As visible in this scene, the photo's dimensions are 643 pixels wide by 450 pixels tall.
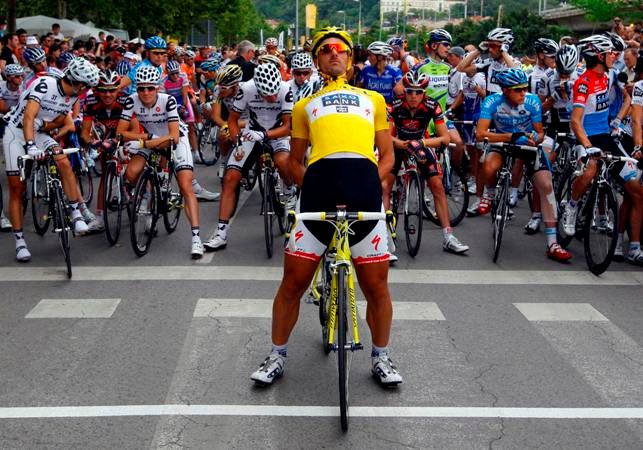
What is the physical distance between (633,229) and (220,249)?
4338mm

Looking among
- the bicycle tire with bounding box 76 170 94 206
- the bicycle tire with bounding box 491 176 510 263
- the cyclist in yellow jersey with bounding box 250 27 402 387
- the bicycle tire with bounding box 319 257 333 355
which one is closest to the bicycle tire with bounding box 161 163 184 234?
the bicycle tire with bounding box 76 170 94 206

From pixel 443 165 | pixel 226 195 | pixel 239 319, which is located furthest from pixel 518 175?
pixel 239 319

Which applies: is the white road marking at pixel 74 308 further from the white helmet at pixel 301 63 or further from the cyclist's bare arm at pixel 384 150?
the white helmet at pixel 301 63

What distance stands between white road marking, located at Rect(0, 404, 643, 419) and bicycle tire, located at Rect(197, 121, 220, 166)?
39.6 ft

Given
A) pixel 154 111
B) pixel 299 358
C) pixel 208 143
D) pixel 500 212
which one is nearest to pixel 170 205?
pixel 154 111

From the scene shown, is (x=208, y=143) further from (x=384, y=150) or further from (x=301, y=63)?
(x=384, y=150)

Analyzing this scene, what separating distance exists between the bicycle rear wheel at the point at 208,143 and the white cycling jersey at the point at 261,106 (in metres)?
7.24

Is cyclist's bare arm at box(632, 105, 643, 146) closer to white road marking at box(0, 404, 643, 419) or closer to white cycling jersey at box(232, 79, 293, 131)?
white cycling jersey at box(232, 79, 293, 131)

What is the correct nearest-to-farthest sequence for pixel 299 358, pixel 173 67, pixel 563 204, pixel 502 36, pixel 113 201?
pixel 299 358 → pixel 563 204 → pixel 113 201 → pixel 502 36 → pixel 173 67

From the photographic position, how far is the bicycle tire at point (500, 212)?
9.82 m

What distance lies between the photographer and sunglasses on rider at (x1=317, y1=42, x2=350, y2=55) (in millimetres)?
5684

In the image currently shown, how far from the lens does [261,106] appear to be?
10.3 m

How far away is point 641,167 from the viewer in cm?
973

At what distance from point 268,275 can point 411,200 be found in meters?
1.92
